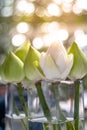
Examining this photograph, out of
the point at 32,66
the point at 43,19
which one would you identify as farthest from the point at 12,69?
the point at 43,19

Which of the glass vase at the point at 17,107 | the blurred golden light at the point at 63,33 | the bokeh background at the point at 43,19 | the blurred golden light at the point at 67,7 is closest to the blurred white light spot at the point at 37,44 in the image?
the bokeh background at the point at 43,19

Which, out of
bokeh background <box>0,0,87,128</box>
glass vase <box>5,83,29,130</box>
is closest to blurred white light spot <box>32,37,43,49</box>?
bokeh background <box>0,0,87,128</box>

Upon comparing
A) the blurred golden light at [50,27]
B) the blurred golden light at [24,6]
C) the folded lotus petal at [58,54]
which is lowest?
the folded lotus petal at [58,54]

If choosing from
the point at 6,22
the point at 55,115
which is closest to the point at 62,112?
the point at 55,115

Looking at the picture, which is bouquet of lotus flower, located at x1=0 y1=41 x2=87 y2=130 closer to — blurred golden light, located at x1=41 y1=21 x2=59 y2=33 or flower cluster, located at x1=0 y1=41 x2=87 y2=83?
flower cluster, located at x1=0 y1=41 x2=87 y2=83

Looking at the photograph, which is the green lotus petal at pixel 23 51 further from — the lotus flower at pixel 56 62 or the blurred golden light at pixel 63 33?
the blurred golden light at pixel 63 33

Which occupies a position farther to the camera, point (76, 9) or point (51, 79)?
point (76, 9)

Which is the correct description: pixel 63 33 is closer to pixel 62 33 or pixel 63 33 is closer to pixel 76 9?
pixel 62 33

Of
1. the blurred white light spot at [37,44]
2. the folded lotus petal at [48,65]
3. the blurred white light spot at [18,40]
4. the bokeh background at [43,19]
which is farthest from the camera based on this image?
the bokeh background at [43,19]
